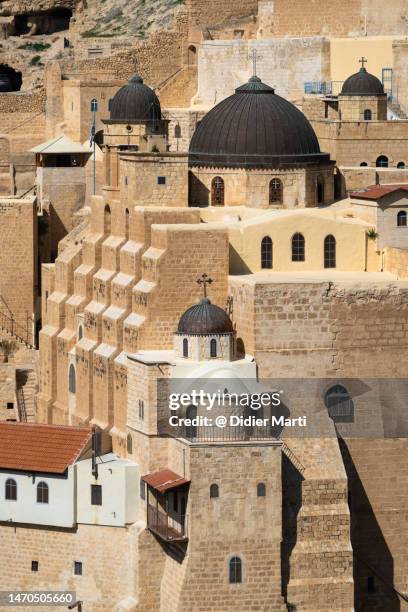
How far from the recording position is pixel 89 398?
88.4 metres

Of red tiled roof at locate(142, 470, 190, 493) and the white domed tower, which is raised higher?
the white domed tower

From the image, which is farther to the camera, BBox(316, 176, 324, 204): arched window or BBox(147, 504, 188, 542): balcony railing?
BBox(316, 176, 324, 204): arched window

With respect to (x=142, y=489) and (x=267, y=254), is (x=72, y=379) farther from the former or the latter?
(x=142, y=489)

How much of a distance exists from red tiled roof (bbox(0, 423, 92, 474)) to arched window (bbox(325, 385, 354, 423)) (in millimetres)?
6311

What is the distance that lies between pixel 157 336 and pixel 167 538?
6.18 m

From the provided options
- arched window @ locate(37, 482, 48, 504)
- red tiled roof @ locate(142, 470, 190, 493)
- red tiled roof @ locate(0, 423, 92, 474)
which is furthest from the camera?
arched window @ locate(37, 482, 48, 504)

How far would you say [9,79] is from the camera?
4281 inches

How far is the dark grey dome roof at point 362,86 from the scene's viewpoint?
315 ft

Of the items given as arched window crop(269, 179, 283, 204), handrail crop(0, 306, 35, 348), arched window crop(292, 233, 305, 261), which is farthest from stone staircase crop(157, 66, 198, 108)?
arched window crop(292, 233, 305, 261)

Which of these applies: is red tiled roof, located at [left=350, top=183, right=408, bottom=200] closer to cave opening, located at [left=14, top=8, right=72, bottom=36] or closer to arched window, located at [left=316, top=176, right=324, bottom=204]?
arched window, located at [left=316, top=176, right=324, bottom=204]

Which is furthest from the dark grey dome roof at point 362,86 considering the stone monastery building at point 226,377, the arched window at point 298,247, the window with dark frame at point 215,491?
the window with dark frame at point 215,491

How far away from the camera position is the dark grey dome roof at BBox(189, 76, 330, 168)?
8850 cm

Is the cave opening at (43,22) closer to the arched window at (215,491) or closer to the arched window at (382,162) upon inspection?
the arched window at (382,162)

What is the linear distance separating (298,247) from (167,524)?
9299 millimetres
